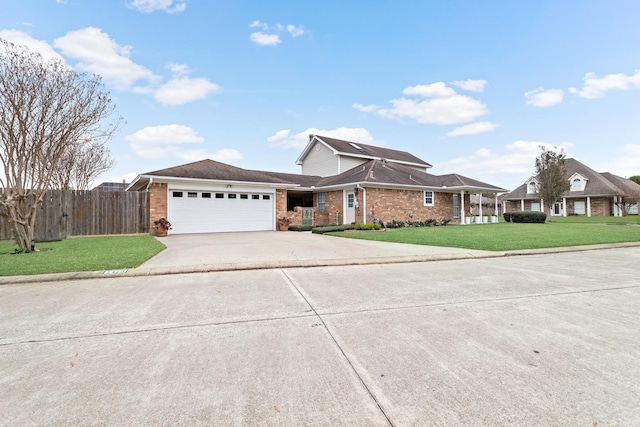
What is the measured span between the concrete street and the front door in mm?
13699

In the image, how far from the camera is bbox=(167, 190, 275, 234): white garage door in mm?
15757

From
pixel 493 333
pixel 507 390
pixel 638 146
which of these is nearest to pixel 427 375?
pixel 507 390

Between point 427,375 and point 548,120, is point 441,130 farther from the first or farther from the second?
point 427,375

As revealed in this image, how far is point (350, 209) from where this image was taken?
63.0 feet

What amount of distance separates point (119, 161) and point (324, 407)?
28870 mm

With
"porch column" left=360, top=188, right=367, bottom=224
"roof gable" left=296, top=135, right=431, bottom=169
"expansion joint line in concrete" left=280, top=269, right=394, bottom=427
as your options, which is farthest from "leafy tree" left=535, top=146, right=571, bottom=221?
"expansion joint line in concrete" left=280, top=269, right=394, bottom=427

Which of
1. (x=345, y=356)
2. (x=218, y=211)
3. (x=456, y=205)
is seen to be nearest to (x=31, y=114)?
(x=218, y=211)

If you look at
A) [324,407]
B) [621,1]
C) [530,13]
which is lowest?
[324,407]

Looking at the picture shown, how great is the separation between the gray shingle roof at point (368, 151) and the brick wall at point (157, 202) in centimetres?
1339

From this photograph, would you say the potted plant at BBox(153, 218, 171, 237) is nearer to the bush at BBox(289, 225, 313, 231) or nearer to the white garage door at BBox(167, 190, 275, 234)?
the white garage door at BBox(167, 190, 275, 234)

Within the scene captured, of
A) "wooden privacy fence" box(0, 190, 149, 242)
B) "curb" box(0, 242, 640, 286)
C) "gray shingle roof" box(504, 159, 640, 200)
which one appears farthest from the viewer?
"gray shingle roof" box(504, 159, 640, 200)

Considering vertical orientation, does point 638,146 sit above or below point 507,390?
A: above

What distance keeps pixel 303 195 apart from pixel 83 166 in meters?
16.0

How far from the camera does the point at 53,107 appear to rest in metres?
9.95
